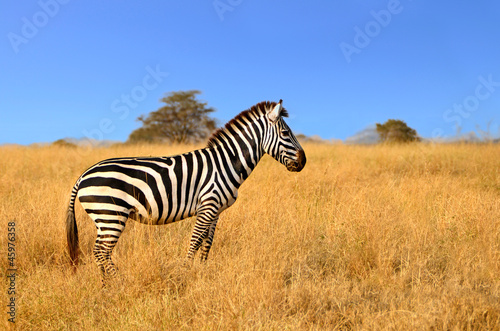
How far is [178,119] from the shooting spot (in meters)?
28.2

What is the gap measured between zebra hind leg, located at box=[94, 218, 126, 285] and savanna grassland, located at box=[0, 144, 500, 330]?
0.11m

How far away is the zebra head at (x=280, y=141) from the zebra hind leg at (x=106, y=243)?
172 cm

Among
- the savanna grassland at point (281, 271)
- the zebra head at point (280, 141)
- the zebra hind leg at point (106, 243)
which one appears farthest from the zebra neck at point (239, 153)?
the zebra hind leg at point (106, 243)

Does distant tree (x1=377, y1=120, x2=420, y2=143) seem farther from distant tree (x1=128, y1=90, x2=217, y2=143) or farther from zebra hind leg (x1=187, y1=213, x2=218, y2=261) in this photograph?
zebra hind leg (x1=187, y1=213, x2=218, y2=261)

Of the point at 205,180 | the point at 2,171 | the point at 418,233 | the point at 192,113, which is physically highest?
the point at 192,113

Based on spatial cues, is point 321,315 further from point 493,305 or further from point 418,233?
point 418,233

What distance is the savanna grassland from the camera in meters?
3.07

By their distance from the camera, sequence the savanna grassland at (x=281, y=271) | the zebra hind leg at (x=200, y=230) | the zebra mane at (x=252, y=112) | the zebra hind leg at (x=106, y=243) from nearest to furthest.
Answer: the savanna grassland at (x=281, y=271) → the zebra hind leg at (x=106, y=243) → the zebra hind leg at (x=200, y=230) → the zebra mane at (x=252, y=112)

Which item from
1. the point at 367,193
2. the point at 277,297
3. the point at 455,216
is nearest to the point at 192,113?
the point at 367,193

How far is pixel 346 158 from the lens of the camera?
11930mm

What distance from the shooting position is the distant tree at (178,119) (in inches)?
1093

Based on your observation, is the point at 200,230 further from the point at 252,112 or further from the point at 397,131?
the point at 397,131

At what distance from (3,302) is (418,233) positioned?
15.9ft

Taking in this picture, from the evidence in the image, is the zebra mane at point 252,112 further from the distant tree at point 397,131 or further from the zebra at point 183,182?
the distant tree at point 397,131
